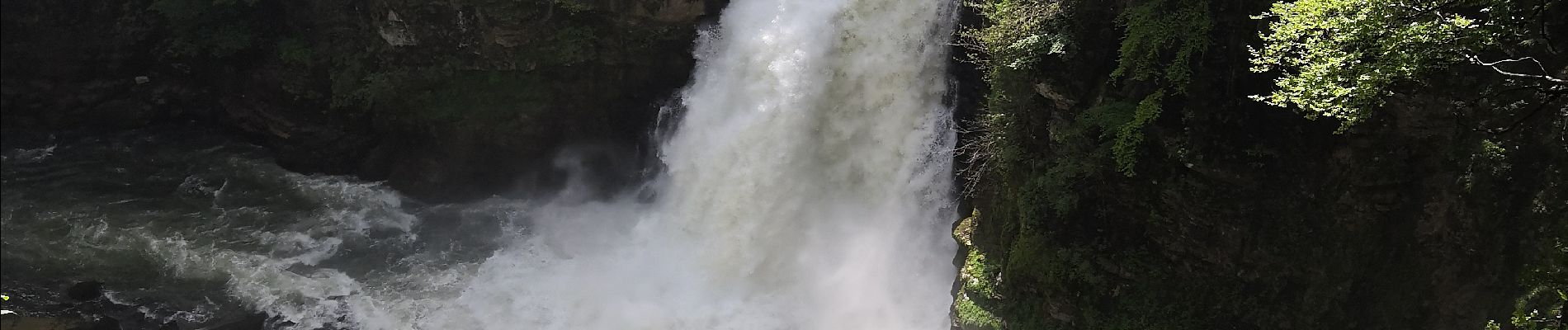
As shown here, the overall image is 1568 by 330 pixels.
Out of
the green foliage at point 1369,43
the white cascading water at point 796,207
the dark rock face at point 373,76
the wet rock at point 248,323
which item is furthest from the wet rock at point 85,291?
the green foliage at point 1369,43

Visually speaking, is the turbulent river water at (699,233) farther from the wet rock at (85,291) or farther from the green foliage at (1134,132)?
the green foliage at (1134,132)

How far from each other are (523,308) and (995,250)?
6947 mm

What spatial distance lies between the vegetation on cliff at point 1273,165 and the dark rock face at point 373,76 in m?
7.32

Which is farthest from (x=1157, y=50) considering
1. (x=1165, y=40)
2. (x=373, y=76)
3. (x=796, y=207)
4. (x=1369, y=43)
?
(x=373, y=76)

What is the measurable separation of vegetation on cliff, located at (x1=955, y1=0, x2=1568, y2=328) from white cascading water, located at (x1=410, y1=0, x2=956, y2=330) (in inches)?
77.2

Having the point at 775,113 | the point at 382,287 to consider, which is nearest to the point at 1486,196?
the point at 775,113

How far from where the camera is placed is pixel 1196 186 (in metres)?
9.18

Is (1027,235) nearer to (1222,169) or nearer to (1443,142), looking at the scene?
(1222,169)

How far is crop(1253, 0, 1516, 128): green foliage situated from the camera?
243 inches

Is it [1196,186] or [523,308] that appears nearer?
[1196,186]

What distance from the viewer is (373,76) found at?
16.2 meters

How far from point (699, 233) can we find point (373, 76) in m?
6.79

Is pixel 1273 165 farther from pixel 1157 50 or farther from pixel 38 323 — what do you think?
pixel 38 323

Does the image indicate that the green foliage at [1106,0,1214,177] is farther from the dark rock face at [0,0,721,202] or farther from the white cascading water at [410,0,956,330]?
the dark rock face at [0,0,721,202]
